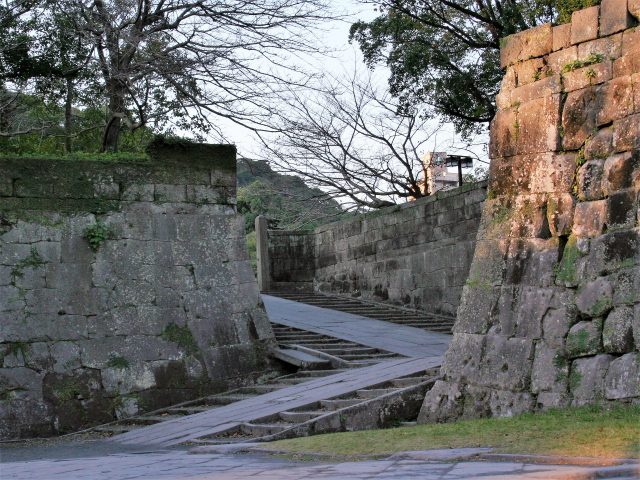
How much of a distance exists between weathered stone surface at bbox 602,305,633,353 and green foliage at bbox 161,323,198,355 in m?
6.17

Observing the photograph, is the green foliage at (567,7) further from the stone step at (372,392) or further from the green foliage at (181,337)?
the green foliage at (181,337)

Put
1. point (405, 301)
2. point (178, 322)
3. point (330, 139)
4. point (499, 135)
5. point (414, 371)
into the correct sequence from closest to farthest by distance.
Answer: point (499, 135), point (414, 371), point (178, 322), point (405, 301), point (330, 139)

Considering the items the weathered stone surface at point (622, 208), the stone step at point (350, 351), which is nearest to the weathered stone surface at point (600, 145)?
the weathered stone surface at point (622, 208)

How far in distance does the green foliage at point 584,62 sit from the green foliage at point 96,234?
6229 millimetres

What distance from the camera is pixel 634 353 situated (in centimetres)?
736

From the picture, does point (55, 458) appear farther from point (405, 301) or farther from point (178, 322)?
point (405, 301)

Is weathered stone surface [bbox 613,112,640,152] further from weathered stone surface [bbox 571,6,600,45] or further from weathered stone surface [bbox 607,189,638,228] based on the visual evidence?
Result: weathered stone surface [bbox 571,6,600,45]

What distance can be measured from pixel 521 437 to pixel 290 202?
19624mm

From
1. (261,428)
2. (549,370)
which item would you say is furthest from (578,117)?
(261,428)

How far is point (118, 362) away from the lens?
11.8m

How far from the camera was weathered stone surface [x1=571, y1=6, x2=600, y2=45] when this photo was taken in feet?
27.2

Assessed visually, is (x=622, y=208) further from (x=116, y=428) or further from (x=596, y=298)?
(x=116, y=428)

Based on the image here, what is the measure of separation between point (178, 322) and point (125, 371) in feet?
3.21

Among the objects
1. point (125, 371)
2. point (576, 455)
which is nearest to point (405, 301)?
point (125, 371)
